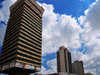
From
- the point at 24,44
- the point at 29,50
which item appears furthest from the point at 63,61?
the point at 24,44

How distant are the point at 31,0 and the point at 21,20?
34.0 m

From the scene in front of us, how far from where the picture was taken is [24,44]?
280ft

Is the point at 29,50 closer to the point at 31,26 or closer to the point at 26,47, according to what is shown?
the point at 26,47

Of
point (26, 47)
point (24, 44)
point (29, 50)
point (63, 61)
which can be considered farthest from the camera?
point (63, 61)

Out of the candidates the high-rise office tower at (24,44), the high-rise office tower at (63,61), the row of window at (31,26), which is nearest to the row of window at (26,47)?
the high-rise office tower at (24,44)

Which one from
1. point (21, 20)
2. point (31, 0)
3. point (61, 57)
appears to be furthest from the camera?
point (61, 57)

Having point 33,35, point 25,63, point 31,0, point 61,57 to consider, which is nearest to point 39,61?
point 25,63

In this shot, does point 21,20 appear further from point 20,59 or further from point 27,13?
point 20,59

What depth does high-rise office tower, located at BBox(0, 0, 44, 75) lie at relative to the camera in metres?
79.7

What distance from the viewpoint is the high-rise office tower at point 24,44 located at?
7969 cm

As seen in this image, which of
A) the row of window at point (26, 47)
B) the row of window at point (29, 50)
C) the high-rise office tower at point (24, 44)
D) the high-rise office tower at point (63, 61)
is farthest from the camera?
the high-rise office tower at point (63, 61)

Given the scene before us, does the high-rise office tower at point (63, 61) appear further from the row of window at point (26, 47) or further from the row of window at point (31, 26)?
the row of window at point (26, 47)

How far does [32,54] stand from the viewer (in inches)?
3546

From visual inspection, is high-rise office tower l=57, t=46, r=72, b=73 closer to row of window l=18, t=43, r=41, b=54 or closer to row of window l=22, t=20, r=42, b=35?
row of window l=22, t=20, r=42, b=35
